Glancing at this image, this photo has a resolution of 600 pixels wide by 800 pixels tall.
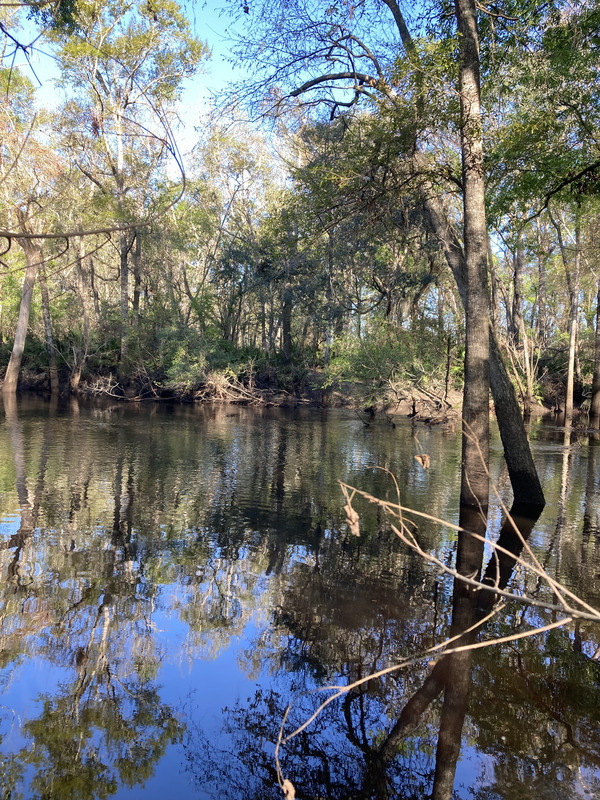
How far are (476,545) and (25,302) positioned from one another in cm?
2579

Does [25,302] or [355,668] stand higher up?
[25,302]

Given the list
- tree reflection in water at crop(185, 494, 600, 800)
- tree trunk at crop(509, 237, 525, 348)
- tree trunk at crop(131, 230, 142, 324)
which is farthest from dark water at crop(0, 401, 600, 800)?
tree trunk at crop(131, 230, 142, 324)

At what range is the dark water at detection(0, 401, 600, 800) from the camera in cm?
342

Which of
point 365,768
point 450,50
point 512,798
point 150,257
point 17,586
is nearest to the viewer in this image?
point 512,798

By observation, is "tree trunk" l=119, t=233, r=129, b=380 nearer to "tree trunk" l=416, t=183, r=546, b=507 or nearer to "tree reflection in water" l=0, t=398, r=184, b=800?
"tree trunk" l=416, t=183, r=546, b=507

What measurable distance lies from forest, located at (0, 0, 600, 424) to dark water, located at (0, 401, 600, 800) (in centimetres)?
332

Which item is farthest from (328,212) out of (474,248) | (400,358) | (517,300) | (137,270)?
(137,270)

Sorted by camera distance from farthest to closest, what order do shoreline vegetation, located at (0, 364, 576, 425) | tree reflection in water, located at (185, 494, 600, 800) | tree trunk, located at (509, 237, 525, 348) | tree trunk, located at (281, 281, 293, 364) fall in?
tree trunk, located at (281, 281, 293, 364), shoreline vegetation, located at (0, 364, 576, 425), tree trunk, located at (509, 237, 525, 348), tree reflection in water, located at (185, 494, 600, 800)

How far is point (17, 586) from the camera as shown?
5.58 meters

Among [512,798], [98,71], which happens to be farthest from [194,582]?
[98,71]

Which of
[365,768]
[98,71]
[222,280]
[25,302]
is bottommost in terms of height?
[365,768]

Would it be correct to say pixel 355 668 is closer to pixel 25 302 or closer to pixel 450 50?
pixel 450 50

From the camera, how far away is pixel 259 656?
15.4 ft

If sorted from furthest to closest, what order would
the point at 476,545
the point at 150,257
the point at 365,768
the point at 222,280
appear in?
the point at 150,257
the point at 222,280
the point at 476,545
the point at 365,768
